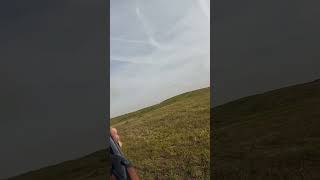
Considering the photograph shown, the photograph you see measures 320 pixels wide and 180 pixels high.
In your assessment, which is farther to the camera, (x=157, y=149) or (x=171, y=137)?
(x=171, y=137)

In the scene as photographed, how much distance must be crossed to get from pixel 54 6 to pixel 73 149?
20.6 feet

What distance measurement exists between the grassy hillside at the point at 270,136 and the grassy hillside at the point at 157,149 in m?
0.78

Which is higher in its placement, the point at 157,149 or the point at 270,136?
the point at 270,136

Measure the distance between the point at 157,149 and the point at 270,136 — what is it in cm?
449

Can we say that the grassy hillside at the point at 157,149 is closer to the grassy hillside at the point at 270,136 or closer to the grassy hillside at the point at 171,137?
the grassy hillside at the point at 171,137

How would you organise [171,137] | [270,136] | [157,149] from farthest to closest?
[171,137] < [157,149] < [270,136]

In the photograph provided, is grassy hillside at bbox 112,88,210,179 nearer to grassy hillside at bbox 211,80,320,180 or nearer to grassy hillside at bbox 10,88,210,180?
grassy hillside at bbox 10,88,210,180

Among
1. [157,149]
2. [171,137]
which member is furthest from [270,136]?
[171,137]

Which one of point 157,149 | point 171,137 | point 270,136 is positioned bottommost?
point 157,149

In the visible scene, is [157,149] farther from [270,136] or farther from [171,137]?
[270,136]

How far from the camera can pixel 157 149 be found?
2058 cm

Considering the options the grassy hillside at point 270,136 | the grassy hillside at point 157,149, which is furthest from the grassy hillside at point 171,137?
the grassy hillside at point 270,136

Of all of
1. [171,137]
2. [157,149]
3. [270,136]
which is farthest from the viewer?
[171,137]

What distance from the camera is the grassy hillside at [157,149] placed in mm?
19219
